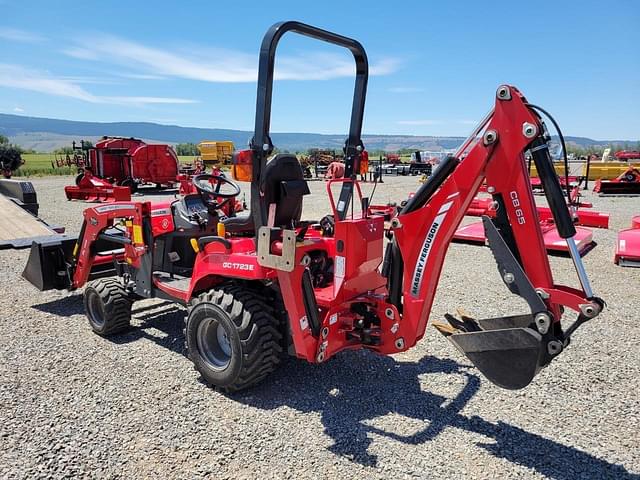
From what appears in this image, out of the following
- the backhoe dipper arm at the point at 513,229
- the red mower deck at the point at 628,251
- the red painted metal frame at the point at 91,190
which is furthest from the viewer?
the red painted metal frame at the point at 91,190

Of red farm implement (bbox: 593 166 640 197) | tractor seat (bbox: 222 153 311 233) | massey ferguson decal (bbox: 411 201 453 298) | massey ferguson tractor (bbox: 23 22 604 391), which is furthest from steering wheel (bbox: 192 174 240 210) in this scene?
red farm implement (bbox: 593 166 640 197)

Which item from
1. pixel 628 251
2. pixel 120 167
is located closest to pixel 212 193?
pixel 628 251

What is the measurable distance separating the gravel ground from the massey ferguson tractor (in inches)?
16.5

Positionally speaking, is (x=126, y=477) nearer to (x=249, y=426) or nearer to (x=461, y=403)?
(x=249, y=426)

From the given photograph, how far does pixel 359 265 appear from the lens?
12.8 feet

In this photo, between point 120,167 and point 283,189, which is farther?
point 120,167

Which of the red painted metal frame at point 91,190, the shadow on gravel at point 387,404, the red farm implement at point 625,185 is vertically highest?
the red farm implement at point 625,185

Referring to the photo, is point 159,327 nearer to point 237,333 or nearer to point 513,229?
point 237,333

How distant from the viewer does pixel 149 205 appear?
529cm

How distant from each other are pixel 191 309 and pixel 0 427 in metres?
1.56

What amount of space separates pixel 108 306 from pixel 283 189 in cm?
250

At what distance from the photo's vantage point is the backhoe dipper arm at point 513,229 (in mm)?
3023

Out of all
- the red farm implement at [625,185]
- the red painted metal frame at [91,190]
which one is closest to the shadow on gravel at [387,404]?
the red painted metal frame at [91,190]

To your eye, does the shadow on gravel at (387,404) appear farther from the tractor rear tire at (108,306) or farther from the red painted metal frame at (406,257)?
the red painted metal frame at (406,257)
